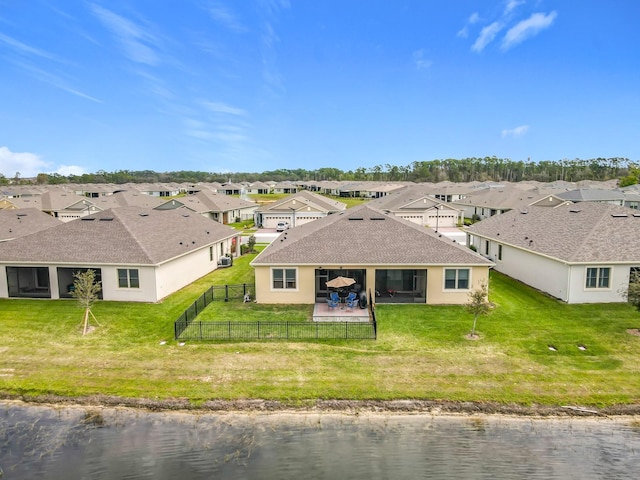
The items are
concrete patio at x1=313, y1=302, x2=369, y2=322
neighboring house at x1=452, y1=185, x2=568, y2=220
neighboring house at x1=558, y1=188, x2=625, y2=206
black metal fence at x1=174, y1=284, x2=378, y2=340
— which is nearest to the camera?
black metal fence at x1=174, y1=284, x2=378, y2=340

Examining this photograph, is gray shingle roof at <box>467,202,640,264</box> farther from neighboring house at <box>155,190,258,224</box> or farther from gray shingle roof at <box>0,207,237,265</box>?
neighboring house at <box>155,190,258,224</box>

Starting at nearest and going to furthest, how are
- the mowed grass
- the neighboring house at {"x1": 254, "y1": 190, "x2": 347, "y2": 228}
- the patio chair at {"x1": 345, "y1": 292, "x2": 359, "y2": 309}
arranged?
1. the mowed grass
2. the patio chair at {"x1": 345, "y1": 292, "x2": 359, "y2": 309}
3. the neighboring house at {"x1": 254, "y1": 190, "x2": 347, "y2": 228}

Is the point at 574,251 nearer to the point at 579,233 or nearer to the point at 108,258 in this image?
the point at 579,233

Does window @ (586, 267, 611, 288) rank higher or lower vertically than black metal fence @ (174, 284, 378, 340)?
higher

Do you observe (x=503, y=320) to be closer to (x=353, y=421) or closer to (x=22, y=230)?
(x=353, y=421)

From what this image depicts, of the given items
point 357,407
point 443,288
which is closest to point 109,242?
point 357,407

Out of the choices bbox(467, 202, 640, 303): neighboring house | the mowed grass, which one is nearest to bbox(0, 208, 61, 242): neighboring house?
the mowed grass
